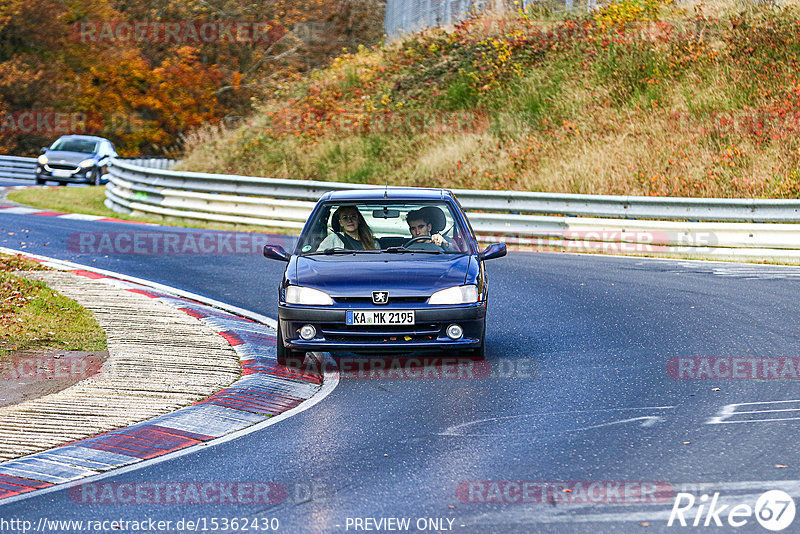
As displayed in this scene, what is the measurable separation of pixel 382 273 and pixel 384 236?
52.9 inches

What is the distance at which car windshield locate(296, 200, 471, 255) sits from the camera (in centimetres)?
1056

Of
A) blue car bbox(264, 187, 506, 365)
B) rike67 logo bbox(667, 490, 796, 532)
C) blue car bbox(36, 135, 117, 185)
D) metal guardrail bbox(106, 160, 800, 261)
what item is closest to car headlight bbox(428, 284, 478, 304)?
blue car bbox(264, 187, 506, 365)

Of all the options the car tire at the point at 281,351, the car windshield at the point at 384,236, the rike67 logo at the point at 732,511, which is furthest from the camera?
the car windshield at the point at 384,236

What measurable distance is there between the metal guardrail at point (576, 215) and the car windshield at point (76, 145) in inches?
493

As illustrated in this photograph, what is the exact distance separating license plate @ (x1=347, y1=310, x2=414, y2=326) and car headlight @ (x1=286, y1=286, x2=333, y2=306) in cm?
29

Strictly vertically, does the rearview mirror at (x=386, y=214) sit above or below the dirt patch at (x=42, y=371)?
above

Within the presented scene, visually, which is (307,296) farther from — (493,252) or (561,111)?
(561,111)

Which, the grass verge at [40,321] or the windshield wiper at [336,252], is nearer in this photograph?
the windshield wiper at [336,252]

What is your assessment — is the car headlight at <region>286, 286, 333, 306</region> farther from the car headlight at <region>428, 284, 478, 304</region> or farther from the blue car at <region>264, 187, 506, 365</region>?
the car headlight at <region>428, 284, 478, 304</region>

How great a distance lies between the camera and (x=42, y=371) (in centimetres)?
963

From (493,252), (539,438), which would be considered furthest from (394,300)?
(539,438)

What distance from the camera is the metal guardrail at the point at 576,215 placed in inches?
731

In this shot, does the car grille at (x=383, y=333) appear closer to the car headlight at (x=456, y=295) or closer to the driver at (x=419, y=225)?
the car headlight at (x=456, y=295)

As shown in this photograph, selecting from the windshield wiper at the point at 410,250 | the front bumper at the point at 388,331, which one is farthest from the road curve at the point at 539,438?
the windshield wiper at the point at 410,250
